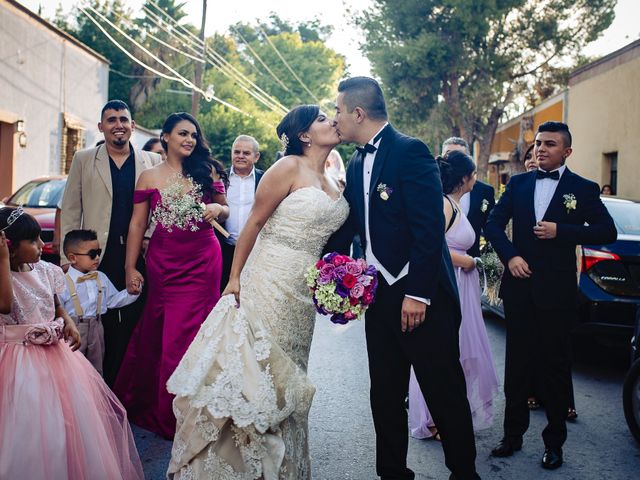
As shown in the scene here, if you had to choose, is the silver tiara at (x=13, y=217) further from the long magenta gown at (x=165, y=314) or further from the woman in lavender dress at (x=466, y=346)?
the woman in lavender dress at (x=466, y=346)

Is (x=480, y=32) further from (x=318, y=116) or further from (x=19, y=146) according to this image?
(x=318, y=116)

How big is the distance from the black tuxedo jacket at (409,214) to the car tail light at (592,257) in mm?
3548

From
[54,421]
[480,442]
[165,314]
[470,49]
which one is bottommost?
[480,442]

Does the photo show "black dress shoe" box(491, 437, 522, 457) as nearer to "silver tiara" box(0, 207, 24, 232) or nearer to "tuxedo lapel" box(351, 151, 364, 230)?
"tuxedo lapel" box(351, 151, 364, 230)

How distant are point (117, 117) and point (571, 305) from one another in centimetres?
382

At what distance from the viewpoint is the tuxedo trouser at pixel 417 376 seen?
3.72 meters

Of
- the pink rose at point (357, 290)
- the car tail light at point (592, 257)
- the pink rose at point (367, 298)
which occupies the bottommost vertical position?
the pink rose at point (367, 298)

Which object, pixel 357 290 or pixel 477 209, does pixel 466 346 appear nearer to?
pixel 477 209

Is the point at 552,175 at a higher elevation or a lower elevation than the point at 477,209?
higher

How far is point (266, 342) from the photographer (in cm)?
394

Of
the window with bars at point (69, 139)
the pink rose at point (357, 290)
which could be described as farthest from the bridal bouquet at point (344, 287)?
the window with bars at point (69, 139)

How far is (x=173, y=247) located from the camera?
5.29 metres

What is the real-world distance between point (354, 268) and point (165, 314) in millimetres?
2185

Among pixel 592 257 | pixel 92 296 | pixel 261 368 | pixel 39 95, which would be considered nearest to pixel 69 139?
pixel 39 95
